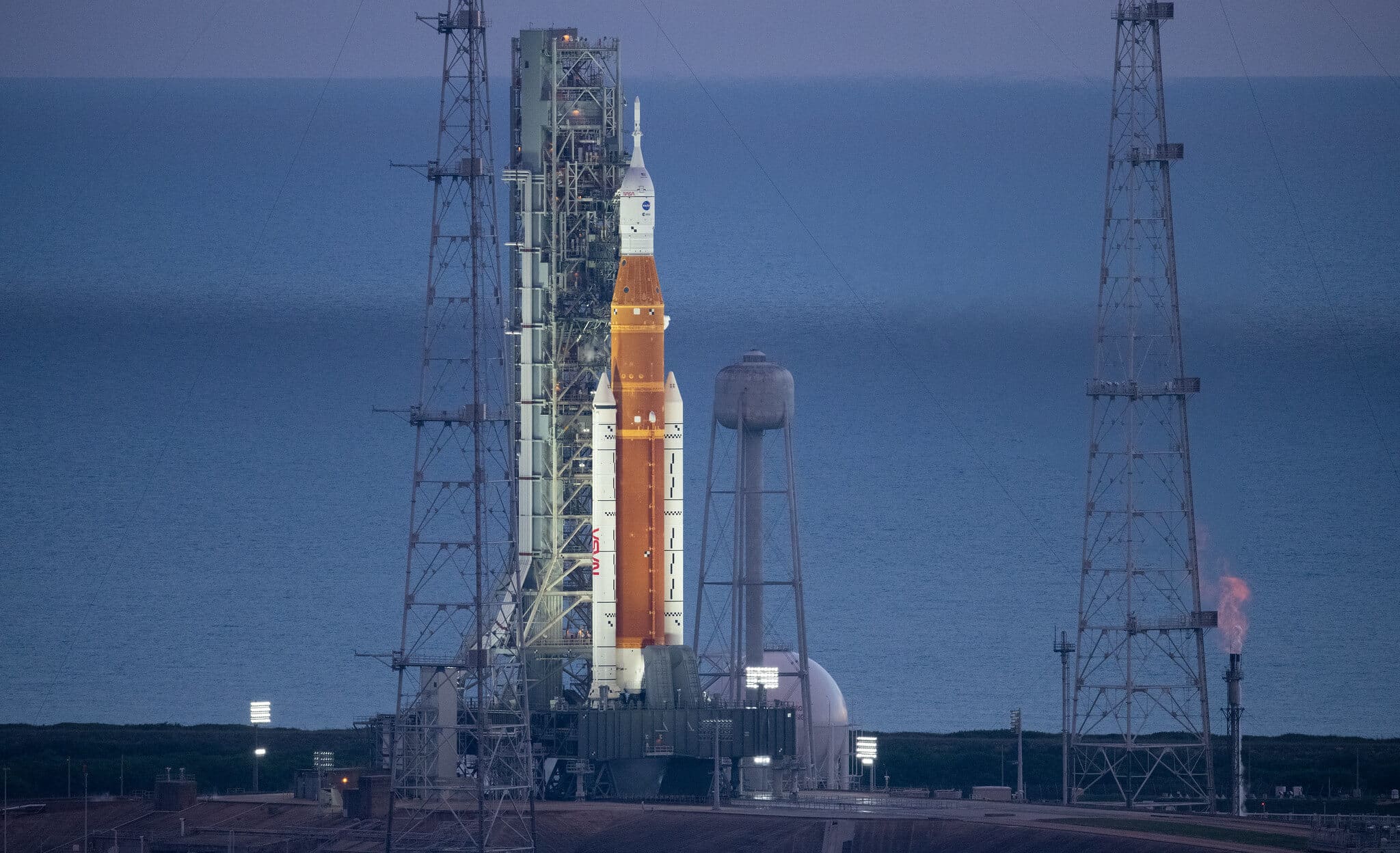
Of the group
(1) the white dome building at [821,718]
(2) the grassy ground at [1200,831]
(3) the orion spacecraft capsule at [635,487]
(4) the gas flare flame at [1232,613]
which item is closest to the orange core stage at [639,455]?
(3) the orion spacecraft capsule at [635,487]

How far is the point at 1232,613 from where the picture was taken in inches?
3590

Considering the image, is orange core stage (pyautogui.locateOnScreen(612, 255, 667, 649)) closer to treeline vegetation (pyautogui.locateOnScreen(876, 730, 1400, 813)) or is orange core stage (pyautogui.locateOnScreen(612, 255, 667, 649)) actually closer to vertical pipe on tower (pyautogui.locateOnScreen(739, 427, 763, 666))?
vertical pipe on tower (pyautogui.locateOnScreen(739, 427, 763, 666))

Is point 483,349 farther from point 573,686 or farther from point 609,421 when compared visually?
point 573,686

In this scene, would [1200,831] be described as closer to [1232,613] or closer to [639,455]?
[1232,613]

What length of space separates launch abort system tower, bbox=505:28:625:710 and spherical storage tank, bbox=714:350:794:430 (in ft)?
15.0

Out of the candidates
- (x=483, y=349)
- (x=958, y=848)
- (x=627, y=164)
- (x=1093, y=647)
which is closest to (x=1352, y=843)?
(x=958, y=848)

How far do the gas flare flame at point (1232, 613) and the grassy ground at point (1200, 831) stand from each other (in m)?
14.0

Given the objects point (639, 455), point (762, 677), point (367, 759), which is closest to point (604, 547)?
point (639, 455)

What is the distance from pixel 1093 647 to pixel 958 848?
661 inches

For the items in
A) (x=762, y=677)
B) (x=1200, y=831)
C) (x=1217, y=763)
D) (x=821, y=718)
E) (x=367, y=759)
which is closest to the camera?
(x=1200, y=831)

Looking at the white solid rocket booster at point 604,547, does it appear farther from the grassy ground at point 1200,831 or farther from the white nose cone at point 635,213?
the grassy ground at point 1200,831

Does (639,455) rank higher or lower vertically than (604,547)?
higher

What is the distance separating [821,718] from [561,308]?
1796 cm

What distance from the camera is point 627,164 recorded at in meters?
94.8
